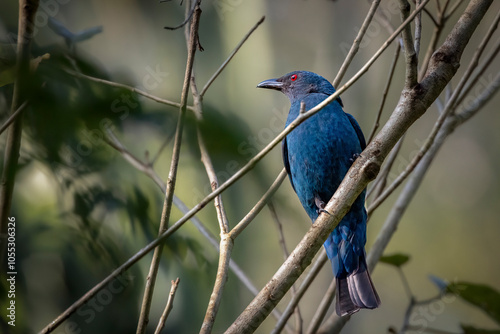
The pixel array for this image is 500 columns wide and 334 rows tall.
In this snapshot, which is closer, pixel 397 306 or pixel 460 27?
pixel 460 27

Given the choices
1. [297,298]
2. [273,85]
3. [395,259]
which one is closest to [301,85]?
[273,85]

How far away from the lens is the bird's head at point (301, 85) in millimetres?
3762

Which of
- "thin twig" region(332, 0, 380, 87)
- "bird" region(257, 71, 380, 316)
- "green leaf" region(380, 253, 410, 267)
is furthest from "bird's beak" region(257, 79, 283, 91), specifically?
"green leaf" region(380, 253, 410, 267)

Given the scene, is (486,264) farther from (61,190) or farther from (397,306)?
(61,190)

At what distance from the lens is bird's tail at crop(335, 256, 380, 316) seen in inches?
108

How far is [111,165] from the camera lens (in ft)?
3.95

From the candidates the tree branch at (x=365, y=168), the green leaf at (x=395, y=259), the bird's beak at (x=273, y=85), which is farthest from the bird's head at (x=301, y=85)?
the tree branch at (x=365, y=168)

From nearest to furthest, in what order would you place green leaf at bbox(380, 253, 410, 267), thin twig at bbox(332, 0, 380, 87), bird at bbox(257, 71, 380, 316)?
thin twig at bbox(332, 0, 380, 87), bird at bbox(257, 71, 380, 316), green leaf at bbox(380, 253, 410, 267)

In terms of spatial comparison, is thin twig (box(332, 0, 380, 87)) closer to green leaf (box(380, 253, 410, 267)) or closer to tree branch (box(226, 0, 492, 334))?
tree branch (box(226, 0, 492, 334))

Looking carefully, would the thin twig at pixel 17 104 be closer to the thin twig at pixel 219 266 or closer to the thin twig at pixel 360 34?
the thin twig at pixel 219 266

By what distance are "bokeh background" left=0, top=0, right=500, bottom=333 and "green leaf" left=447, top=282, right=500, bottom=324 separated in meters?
1.05

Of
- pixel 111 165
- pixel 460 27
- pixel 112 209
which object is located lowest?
pixel 112 209

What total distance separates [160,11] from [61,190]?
5210mm

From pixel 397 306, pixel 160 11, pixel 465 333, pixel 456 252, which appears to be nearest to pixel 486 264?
pixel 456 252
